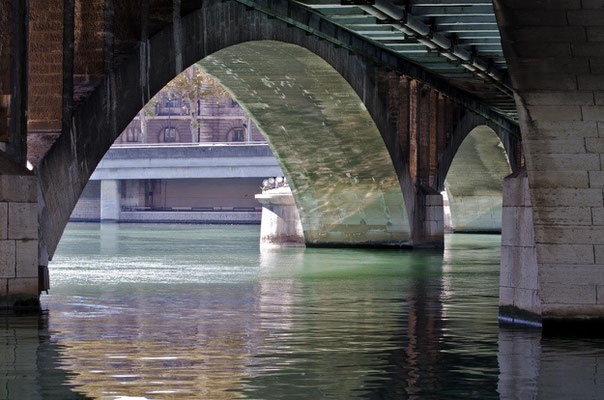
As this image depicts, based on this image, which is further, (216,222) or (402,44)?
(216,222)

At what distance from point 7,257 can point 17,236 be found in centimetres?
34

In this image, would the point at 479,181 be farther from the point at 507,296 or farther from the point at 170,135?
the point at 507,296

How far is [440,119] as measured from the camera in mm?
57562

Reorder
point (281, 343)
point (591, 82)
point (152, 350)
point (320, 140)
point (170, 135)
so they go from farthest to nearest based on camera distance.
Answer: point (170, 135) < point (320, 140) < point (591, 82) < point (281, 343) < point (152, 350)

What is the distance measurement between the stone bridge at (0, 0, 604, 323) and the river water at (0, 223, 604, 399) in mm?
1328

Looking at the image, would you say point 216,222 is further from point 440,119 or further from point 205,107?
point 440,119

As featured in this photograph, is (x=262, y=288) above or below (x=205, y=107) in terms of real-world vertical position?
below

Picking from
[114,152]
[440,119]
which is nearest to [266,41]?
[440,119]

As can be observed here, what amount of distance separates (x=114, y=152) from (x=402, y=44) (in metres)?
56.9

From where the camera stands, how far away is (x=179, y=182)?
345 feet

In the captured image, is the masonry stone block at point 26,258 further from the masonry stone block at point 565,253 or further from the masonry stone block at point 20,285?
the masonry stone block at point 565,253

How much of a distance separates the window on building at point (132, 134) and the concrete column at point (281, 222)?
7134 centimetres

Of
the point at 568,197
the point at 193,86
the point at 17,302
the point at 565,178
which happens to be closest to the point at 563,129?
the point at 565,178

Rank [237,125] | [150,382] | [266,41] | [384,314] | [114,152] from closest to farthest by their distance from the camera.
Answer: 1. [150,382]
2. [384,314]
3. [266,41]
4. [114,152]
5. [237,125]
